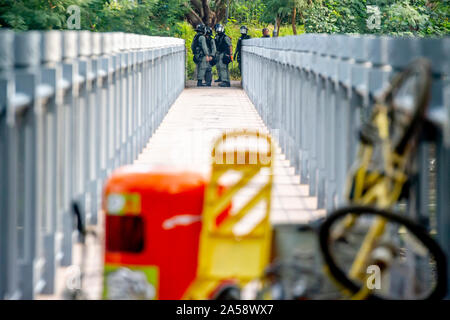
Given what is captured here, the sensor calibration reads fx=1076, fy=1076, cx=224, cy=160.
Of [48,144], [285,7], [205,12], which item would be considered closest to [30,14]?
[205,12]

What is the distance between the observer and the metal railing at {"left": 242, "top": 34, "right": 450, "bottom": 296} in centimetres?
441

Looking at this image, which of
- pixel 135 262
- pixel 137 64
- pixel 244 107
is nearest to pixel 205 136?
pixel 137 64

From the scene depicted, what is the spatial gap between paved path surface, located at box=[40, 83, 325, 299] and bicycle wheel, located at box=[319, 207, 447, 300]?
105cm

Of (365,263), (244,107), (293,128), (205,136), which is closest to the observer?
(365,263)

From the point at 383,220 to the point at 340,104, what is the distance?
3.66 m

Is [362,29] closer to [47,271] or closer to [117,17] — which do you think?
[117,17]

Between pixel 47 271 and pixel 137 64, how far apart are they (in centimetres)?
644

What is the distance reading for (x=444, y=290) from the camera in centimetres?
394

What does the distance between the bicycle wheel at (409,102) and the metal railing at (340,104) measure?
14 centimetres

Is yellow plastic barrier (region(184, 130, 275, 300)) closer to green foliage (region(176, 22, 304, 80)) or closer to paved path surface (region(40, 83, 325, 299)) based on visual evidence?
paved path surface (region(40, 83, 325, 299))

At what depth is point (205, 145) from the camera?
13.9 meters

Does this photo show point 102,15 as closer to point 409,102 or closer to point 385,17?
point 385,17

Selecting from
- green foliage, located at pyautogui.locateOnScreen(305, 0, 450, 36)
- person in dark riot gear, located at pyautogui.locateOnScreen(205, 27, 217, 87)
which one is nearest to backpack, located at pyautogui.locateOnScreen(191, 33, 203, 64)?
person in dark riot gear, located at pyautogui.locateOnScreen(205, 27, 217, 87)

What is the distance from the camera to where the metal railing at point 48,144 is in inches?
A: 201
